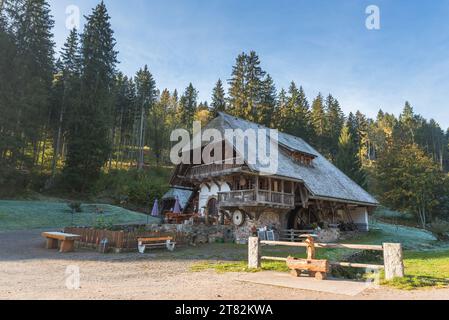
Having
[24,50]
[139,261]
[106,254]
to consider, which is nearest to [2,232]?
[106,254]

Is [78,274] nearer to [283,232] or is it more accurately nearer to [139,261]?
[139,261]

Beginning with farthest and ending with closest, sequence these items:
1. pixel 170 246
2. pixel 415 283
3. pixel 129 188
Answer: pixel 129 188, pixel 170 246, pixel 415 283

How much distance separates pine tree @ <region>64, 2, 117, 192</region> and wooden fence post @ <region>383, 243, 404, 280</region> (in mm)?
33488

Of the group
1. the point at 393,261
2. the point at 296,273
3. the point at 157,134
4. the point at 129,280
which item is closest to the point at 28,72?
the point at 157,134

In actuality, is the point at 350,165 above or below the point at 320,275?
above

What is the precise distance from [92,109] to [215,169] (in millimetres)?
21462

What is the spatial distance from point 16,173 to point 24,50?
1390cm

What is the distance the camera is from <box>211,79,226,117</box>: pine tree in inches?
2036

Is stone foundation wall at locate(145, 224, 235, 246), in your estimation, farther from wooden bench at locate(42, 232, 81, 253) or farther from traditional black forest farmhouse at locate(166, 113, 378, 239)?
wooden bench at locate(42, 232, 81, 253)

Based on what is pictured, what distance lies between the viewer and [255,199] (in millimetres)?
21156

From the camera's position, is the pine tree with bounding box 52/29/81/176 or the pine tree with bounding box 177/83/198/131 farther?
the pine tree with bounding box 177/83/198/131

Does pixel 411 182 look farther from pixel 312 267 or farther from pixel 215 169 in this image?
pixel 312 267

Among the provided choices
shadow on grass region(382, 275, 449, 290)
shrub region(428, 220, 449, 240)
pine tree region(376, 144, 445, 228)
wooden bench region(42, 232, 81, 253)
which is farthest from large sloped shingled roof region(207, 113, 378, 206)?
pine tree region(376, 144, 445, 228)

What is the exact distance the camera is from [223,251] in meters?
16.8
